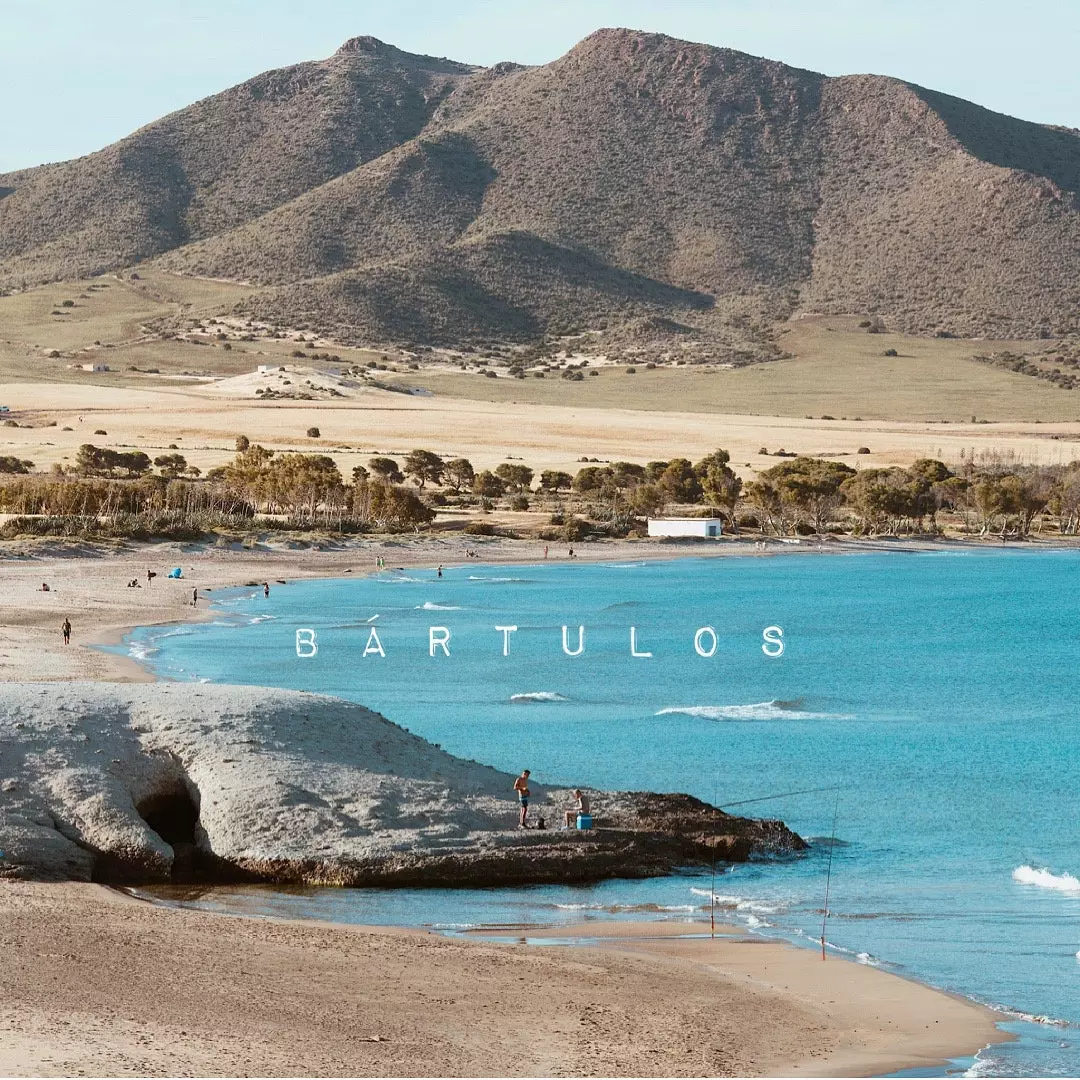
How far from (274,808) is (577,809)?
4872 mm

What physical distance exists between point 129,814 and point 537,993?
28.3ft

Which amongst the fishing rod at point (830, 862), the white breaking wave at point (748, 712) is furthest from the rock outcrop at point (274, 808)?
the white breaking wave at point (748, 712)

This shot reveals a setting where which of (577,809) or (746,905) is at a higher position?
(577,809)

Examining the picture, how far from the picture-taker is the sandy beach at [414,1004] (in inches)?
614

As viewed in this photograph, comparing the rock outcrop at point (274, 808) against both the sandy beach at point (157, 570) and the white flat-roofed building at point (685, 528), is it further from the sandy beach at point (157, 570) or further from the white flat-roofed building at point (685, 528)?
the white flat-roofed building at point (685, 528)

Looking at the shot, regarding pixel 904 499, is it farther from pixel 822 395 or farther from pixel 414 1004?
pixel 414 1004

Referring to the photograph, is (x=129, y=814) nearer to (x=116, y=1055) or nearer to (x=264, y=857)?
(x=264, y=857)

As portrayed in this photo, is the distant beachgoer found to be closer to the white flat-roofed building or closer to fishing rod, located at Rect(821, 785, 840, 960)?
fishing rod, located at Rect(821, 785, 840, 960)

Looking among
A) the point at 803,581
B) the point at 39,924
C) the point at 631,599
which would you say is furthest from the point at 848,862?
the point at 803,581

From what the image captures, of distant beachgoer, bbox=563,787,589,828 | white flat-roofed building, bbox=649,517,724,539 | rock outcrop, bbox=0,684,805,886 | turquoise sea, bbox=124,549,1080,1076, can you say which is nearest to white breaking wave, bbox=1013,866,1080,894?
turquoise sea, bbox=124,549,1080,1076

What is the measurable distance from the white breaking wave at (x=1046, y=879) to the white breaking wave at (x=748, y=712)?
16.8 meters

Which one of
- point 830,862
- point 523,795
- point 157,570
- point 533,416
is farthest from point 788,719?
point 533,416

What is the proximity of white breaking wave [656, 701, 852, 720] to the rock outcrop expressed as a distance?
52.0 ft

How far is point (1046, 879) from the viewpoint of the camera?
26938 millimetres
